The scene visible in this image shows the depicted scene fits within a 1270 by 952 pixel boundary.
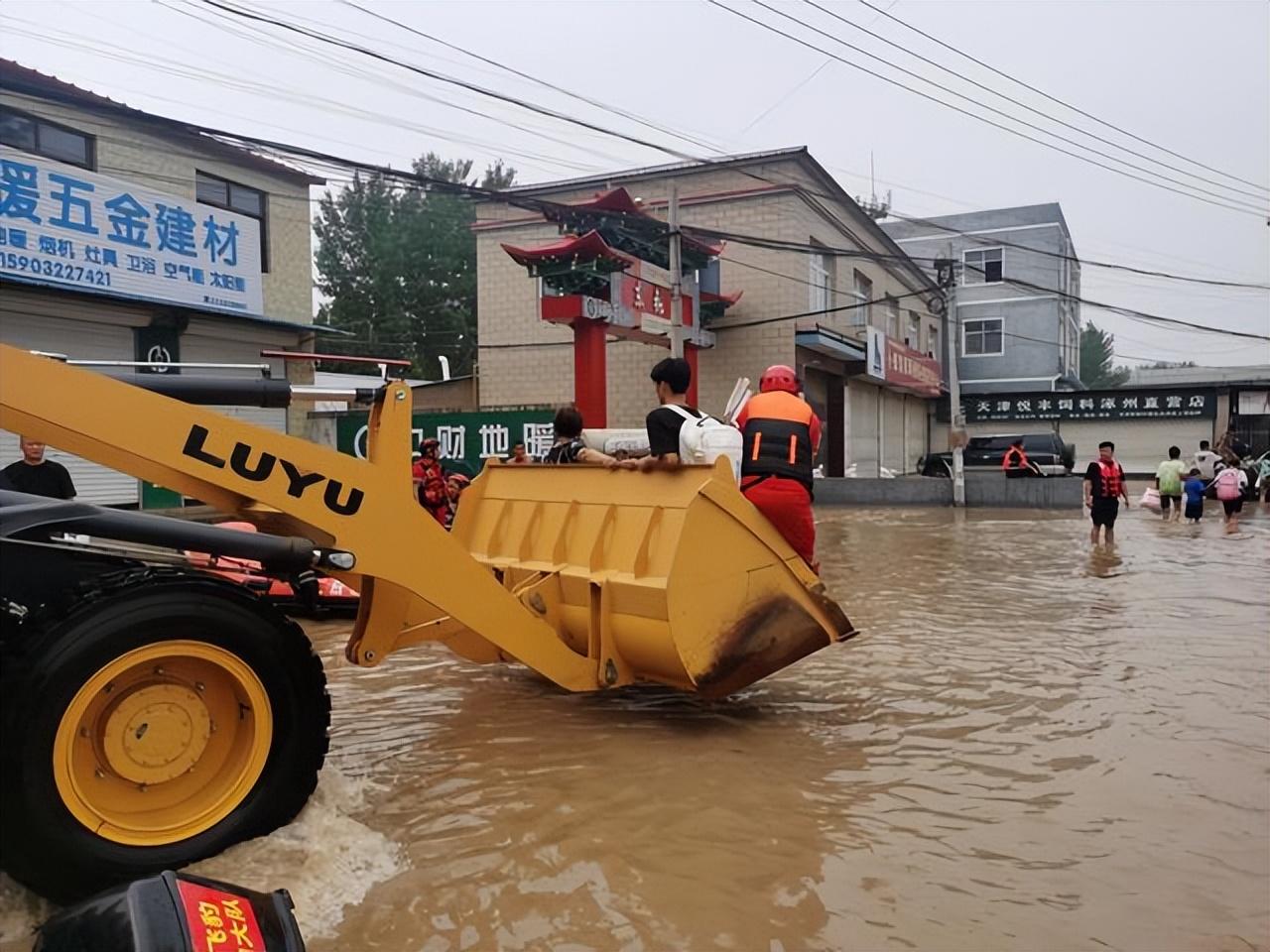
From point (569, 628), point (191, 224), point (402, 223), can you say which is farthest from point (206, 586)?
point (402, 223)

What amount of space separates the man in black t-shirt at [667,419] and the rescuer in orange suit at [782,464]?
34 cm

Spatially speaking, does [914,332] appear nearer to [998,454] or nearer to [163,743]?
[998,454]

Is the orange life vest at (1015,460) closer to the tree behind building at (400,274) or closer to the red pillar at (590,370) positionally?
the red pillar at (590,370)

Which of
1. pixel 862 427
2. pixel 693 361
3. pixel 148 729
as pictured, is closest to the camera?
pixel 148 729

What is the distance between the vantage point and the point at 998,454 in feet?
102

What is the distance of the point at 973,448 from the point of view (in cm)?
3206

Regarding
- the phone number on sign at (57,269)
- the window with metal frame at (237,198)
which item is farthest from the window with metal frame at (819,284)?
the phone number on sign at (57,269)

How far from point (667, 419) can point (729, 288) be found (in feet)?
62.3

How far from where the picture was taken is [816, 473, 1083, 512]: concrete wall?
21672 millimetres

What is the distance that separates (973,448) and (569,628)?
29425mm

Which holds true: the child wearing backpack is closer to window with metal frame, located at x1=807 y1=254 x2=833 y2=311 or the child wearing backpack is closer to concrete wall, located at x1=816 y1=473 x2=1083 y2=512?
concrete wall, located at x1=816 y1=473 x2=1083 y2=512

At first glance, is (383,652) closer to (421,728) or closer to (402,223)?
(421,728)

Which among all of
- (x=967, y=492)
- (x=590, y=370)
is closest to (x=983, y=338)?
(x=967, y=492)

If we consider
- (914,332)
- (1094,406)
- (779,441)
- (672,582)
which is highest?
(914,332)
